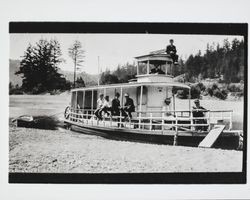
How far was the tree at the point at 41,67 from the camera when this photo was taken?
2170 mm

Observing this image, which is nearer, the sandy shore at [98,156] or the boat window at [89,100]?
the sandy shore at [98,156]

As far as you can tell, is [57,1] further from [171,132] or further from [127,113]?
[171,132]

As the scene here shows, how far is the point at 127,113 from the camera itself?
225 centimetres

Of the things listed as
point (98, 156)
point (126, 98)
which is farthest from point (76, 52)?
point (98, 156)

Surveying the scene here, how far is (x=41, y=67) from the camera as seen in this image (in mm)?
2246

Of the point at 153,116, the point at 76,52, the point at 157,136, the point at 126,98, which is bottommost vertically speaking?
the point at 157,136

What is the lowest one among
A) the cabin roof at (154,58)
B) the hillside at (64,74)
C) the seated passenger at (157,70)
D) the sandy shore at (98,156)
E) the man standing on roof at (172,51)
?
the sandy shore at (98,156)

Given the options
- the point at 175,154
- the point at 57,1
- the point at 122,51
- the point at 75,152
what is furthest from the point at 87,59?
the point at 175,154

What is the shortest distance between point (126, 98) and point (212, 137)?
1.79ft

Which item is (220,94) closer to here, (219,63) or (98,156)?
(219,63)

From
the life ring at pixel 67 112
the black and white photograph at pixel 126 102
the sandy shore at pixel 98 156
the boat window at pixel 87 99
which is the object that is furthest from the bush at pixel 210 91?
the life ring at pixel 67 112

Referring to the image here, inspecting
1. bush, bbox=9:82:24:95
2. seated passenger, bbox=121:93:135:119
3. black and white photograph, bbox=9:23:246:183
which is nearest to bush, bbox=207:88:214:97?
black and white photograph, bbox=9:23:246:183

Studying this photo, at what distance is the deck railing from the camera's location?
2.23m

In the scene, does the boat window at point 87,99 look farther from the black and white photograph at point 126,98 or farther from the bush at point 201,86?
the bush at point 201,86
